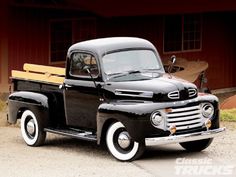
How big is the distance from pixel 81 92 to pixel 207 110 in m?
2.07

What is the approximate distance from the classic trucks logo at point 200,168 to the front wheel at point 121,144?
25.0 inches

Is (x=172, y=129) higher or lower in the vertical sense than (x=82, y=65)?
lower

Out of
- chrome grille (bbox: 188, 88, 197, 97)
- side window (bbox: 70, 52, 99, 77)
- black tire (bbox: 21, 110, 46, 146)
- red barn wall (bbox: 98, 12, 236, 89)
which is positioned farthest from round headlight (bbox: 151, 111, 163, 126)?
red barn wall (bbox: 98, 12, 236, 89)

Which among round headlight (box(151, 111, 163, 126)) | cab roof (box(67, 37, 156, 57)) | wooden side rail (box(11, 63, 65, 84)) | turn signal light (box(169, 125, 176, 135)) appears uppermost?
cab roof (box(67, 37, 156, 57))

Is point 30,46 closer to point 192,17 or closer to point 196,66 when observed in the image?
point 196,66

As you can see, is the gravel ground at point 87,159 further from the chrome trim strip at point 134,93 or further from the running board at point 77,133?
the chrome trim strip at point 134,93

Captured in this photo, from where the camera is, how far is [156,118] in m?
9.83

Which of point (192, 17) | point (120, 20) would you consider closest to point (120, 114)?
point (120, 20)

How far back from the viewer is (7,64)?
18078 millimetres

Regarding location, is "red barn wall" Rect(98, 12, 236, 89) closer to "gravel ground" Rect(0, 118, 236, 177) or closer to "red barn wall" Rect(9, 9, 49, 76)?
"red barn wall" Rect(9, 9, 49, 76)

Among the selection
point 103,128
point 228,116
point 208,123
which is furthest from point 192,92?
point 228,116

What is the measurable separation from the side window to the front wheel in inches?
44.9

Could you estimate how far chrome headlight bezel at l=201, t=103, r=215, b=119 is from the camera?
10.4 meters

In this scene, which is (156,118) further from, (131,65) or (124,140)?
(131,65)
